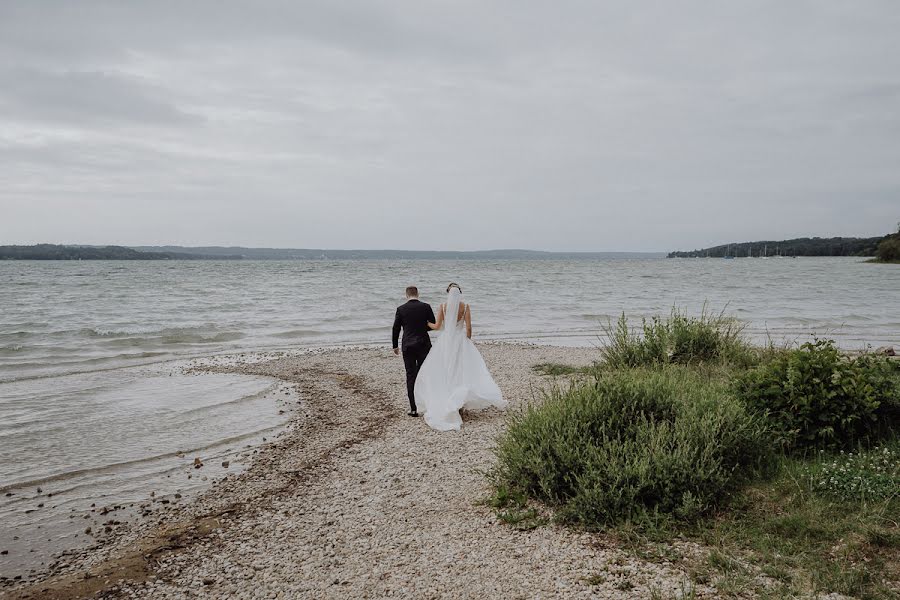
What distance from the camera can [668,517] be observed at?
4688 millimetres

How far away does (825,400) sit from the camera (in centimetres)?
617

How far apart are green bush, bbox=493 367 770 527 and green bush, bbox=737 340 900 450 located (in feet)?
1.19

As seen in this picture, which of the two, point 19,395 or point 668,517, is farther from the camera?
point 19,395

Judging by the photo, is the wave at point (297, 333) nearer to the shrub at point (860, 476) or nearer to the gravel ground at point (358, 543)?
the gravel ground at point (358, 543)

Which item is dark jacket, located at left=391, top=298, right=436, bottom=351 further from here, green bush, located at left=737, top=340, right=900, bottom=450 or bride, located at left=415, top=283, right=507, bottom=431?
green bush, located at left=737, top=340, right=900, bottom=450

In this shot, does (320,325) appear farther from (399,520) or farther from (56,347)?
(399,520)

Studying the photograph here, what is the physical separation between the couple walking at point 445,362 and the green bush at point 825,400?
4.03 m

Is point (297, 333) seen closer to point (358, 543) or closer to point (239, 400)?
point (239, 400)

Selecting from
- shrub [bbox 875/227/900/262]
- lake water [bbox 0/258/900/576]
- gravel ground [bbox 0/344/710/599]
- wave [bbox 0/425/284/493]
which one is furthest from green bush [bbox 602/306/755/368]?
shrub [bbox 875/227/900/262]

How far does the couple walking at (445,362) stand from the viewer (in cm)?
924

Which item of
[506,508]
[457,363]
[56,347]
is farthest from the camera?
[56,347]

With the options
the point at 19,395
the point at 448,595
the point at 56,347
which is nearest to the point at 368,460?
the point at 448,595

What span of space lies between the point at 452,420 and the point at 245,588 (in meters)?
4.58

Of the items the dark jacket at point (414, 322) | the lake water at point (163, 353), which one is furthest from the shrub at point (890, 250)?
the dark jacket at point (414, 322)
